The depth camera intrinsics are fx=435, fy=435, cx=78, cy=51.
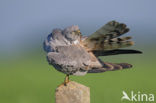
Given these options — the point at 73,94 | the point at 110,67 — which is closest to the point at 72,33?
the point at 110,67

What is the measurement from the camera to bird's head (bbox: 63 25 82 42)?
468 centimetres

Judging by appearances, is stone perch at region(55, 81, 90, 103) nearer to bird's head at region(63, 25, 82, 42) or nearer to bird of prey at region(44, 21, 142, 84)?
bird of prey at region(44, 21, 142, 84)

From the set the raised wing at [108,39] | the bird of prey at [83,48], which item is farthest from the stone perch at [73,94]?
the raised wing at [108,39]

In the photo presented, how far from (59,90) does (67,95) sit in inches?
4.3

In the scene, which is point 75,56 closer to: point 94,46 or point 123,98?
point 94,46

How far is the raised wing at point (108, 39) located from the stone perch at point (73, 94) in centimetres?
45

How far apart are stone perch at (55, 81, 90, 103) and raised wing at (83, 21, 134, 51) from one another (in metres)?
0.45

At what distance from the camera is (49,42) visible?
475 centimetres

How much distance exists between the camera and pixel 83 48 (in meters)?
4.67

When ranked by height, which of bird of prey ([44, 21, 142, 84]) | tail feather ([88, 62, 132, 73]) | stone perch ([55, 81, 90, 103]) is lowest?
stone perch ([55, 81, 90, 103])

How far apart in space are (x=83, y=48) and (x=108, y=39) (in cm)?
29

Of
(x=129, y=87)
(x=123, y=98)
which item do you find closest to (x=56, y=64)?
(x=123, y=98)

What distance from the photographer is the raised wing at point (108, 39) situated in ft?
14.4

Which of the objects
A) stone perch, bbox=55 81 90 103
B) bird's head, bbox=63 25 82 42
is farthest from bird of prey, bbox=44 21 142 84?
stone perch, bbox=55 81 90 103
